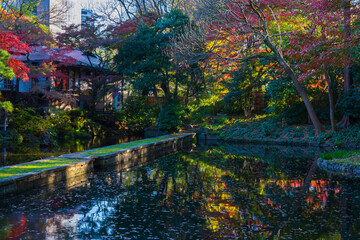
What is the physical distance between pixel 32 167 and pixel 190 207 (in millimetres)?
4406

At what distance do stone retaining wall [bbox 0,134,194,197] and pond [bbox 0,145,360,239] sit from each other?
0.36 meters

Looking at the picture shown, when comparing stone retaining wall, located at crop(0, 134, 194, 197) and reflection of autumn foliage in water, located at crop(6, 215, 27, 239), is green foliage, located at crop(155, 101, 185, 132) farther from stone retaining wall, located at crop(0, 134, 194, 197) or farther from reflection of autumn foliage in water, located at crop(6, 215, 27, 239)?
reflection of autumn foliage in water, located at crop(6, 215, 27, 239)

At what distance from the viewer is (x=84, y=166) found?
1049 cm

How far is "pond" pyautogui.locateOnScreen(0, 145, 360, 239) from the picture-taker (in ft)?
18.0

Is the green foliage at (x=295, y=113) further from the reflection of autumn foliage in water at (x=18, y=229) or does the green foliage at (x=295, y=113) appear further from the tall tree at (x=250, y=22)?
the reflection of autumn foliage in water at (x=18, y=229)

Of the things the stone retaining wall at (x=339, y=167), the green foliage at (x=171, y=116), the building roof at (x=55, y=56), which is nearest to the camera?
the stone retaining wall at (x=339, y=167)

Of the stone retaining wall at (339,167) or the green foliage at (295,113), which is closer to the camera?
the stone retaining wall at (339,167)

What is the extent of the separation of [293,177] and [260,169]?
1.60 meters

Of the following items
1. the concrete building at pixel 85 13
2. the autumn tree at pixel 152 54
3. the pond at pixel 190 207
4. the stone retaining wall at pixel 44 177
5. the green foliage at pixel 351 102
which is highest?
the concrete building at pixel 85 13

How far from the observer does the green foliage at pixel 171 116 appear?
22844 millimetres

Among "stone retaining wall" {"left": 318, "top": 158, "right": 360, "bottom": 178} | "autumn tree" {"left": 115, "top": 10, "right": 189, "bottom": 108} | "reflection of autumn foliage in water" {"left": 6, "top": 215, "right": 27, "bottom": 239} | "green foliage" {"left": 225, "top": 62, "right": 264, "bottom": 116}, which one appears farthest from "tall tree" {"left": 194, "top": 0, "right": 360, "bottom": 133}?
"reflection of autumn foliage in water" {"left": 6, "top": 215, "right": 27, "bottom": 239}

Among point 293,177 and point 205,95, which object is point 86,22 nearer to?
point 205,95

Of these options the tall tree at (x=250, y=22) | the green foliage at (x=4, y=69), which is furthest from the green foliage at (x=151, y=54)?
the green foliage at (x=4, y=69)

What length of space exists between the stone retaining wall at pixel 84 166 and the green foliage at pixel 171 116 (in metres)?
4.58
